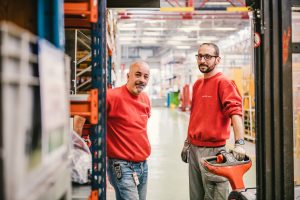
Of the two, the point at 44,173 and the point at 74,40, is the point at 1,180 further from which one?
the point at 74,40

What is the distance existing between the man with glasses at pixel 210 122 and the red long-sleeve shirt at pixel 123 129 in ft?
2.17

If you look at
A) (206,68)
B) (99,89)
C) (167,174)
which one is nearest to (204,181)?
(206,68)

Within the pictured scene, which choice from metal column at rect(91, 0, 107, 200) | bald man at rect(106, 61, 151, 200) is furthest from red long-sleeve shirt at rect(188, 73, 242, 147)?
metal column at rect(91, 0, 107, 200)

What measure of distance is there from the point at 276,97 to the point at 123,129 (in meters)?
1.43

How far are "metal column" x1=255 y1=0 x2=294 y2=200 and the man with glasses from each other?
2.26 feet

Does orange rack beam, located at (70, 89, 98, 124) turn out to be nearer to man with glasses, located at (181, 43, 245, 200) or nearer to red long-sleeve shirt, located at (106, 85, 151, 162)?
red long-sleeve shirt, located at (106, 85, 151, 162)

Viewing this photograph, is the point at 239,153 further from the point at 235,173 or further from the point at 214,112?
the point at 214,112

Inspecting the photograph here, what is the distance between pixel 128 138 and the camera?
3.34 meters

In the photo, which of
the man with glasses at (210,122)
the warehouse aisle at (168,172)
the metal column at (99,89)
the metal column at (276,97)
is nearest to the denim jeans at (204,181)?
the man with glasses at (210,122)

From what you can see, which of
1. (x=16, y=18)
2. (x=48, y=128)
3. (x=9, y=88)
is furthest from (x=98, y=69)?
(x=9, y=88)

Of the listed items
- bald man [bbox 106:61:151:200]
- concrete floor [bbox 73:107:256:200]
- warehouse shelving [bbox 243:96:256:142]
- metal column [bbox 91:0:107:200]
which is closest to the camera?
metal column [bbox 91:0:107:200]

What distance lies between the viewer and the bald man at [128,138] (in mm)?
Answer: 3254

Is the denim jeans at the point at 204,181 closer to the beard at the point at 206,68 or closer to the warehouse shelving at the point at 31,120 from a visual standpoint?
the beard at the point at 206,68

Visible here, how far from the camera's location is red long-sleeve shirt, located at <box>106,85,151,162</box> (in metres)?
3.30
